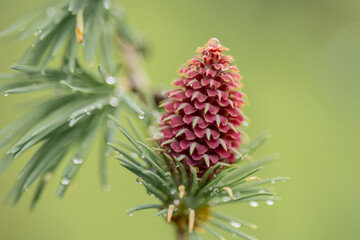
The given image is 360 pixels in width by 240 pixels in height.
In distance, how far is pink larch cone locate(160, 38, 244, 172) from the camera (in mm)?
537

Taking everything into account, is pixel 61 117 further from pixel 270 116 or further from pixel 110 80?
pixel 270 116

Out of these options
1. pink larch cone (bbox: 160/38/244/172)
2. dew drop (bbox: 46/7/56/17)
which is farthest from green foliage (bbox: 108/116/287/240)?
dew drop (bbox: 46/7/56/17)

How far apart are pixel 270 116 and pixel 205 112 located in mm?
1168

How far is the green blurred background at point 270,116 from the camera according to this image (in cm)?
152

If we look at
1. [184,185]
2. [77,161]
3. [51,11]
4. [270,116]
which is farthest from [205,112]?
[270,116]

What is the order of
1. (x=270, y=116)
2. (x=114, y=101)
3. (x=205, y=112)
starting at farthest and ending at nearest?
(x=270, y=116) → (x=114, y=101) → (x=205, y=112)

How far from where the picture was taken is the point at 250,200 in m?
0.56

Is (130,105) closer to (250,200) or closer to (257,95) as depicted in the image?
(250,200)

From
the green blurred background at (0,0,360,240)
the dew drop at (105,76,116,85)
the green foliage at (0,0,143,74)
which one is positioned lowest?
the dew drop at (105,76,116,85)

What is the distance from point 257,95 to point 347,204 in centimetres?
58

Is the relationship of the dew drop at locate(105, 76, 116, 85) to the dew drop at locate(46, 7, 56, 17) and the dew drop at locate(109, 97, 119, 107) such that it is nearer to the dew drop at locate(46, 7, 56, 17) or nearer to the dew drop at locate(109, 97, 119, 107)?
the dew drop at locate(109, 97, 119, 107)

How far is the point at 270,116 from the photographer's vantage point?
1.65 m

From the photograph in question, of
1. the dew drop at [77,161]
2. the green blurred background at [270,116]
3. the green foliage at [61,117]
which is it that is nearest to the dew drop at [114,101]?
the green foliage at [61,117]

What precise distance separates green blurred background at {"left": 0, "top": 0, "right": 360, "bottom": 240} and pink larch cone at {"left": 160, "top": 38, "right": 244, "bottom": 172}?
3.19ft
